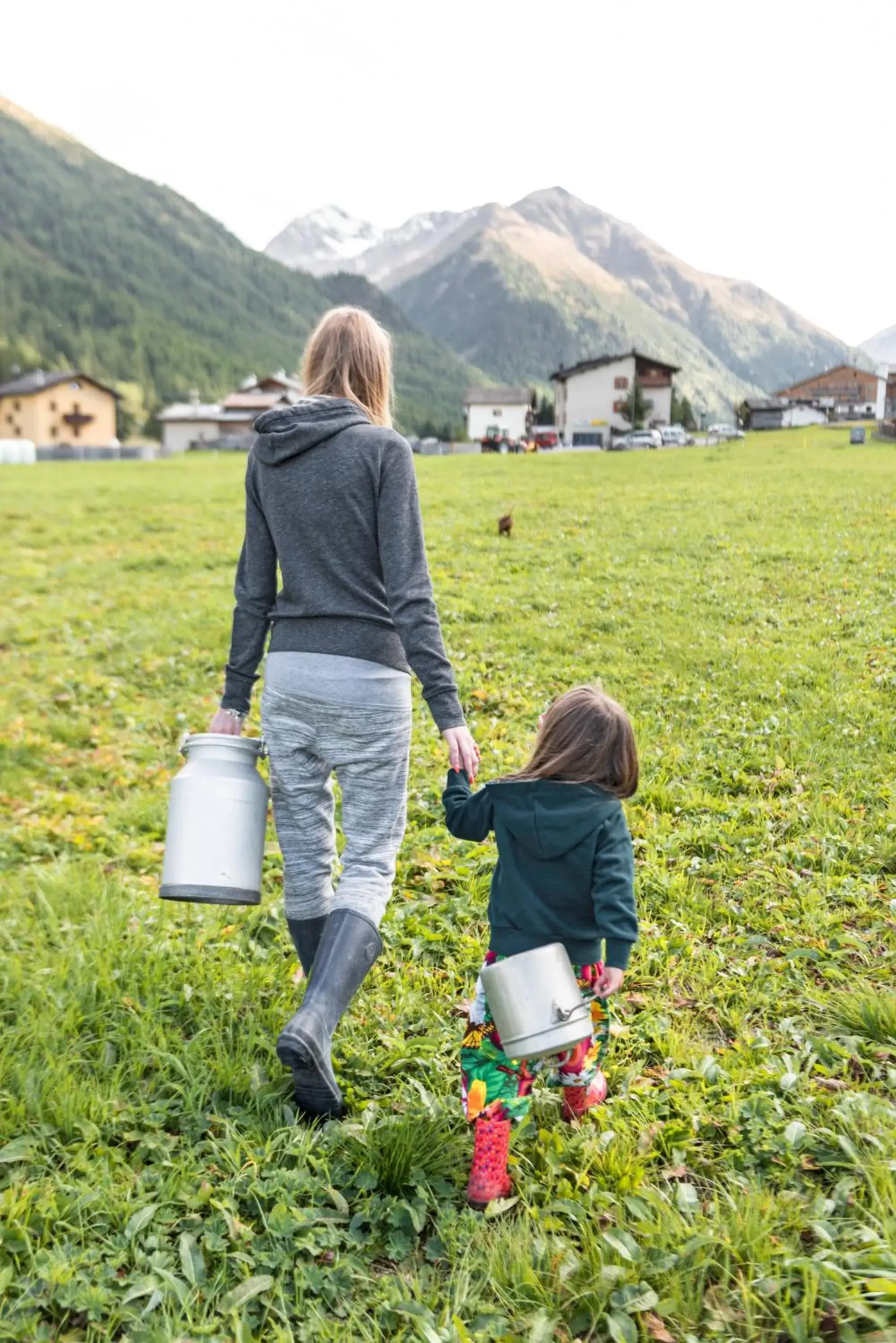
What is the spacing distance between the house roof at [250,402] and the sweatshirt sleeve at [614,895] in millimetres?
110943

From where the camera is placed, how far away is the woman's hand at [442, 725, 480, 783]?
358 centimetres

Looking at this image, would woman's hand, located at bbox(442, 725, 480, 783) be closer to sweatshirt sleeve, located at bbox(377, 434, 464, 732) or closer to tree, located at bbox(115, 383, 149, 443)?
sweatshirt sleeve, located at bbox(377, 434, 464, 732)

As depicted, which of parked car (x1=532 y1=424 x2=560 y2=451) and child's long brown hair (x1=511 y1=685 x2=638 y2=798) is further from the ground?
parked car (x1=532 y1=424 x2=560 y2=451)

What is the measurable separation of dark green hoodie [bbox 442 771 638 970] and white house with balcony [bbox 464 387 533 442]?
11019cm

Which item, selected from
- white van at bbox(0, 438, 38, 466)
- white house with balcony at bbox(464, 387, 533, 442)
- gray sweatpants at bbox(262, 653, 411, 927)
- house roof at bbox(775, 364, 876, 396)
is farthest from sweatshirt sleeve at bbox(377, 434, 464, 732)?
house roof at bbox(775, 364, 876, 396)

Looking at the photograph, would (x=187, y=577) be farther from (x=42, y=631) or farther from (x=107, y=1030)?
(x=107, y=1030)

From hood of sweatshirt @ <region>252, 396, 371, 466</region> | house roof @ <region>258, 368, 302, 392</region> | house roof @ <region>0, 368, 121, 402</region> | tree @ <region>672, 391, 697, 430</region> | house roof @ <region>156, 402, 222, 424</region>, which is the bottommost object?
hood of sweatshirt @ <region>252, 396, 371, 466</region>

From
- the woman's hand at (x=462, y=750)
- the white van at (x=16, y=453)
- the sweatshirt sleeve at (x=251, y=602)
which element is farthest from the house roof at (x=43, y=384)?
the woman's hand at (x=462, y=750)

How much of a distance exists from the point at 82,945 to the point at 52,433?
110650 millimetres

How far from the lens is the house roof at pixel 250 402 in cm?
11125

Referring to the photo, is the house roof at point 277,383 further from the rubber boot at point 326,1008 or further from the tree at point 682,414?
the rubber boot at point 326,1008

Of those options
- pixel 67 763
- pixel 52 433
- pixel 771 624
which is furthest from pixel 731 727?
pixel 52 433

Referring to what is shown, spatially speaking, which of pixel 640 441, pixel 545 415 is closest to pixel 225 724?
pixel 640 441

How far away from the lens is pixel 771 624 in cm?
1091
